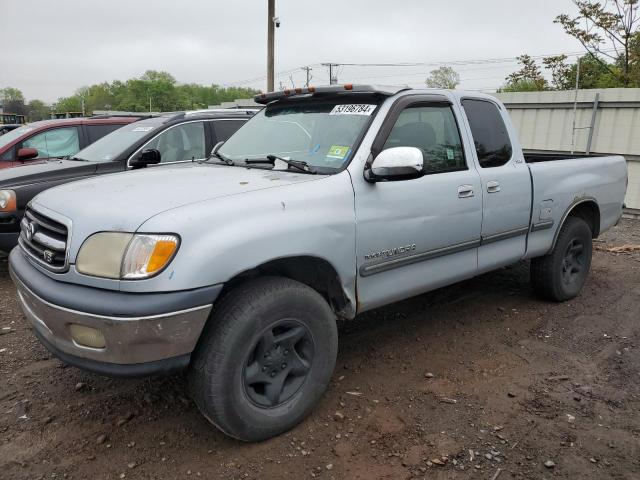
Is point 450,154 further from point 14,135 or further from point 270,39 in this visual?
point 270,39

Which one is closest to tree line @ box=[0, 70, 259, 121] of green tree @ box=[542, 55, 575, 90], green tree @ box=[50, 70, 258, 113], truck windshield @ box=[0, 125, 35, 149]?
green tree @ box=[50, 70, 258, 113]

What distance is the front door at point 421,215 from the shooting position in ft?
10.4

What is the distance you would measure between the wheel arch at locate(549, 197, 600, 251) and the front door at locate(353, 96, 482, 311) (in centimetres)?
143

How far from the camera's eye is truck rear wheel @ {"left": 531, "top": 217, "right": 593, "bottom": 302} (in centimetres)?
485

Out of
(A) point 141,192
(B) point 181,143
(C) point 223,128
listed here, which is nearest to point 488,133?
(A) point 141,192

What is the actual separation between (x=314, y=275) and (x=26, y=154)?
218 inches

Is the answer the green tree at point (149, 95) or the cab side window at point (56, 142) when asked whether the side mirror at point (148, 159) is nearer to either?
the cab side window at point (56, 142)

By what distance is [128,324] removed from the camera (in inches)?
90.5

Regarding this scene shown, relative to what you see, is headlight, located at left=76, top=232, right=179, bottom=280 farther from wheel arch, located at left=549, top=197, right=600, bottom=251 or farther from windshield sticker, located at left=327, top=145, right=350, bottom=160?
wheel arch, located at left=549, top=197, right=600, bottom=251

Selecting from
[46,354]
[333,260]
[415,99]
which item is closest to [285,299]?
[333,260]

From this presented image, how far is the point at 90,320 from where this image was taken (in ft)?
7.68

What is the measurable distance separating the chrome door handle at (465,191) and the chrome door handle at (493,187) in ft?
0.76

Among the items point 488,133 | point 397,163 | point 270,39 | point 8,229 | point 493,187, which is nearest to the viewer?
point 397,163

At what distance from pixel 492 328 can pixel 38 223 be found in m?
3.56
